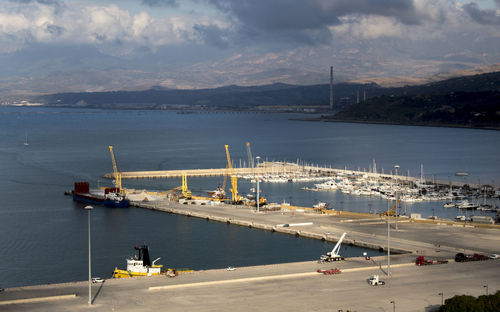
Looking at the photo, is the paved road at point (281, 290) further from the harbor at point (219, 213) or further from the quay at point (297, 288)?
the harbor at point (219, 213)

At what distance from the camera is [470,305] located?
20.6m

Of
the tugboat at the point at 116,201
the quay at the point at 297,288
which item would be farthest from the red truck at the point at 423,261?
the tugboat at the point at 116,201

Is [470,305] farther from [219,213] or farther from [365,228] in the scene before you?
[219,213]

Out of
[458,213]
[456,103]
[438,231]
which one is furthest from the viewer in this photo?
[456,103]

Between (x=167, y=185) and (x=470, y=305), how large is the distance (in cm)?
4255

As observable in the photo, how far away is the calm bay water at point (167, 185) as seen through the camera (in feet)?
113

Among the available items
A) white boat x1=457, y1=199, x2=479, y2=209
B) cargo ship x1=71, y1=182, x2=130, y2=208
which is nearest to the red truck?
white boat x1=457, y1=199, x2=479, y2=209

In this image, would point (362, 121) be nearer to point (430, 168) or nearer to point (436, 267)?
point (430, 168)

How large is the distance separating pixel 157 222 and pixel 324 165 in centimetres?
3588

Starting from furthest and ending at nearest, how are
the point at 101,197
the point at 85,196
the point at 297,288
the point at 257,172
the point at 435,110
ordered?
1. the point at 435,110
2. the point at 257,172
3. the point at 101,197
4. the point at 85,196
5. the point at 297,288

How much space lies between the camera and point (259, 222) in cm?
4103

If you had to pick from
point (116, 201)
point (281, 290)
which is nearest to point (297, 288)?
point (281, 290)

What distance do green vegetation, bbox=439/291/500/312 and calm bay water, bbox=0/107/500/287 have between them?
12611 millimetres

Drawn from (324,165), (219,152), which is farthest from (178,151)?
(324,165)
